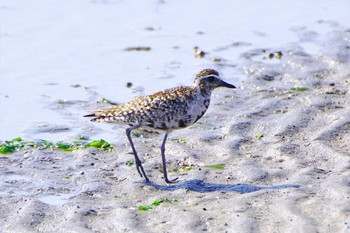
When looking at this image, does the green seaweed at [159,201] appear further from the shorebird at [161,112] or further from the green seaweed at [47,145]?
the green seaweed at [47,145]

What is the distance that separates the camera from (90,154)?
12500mm

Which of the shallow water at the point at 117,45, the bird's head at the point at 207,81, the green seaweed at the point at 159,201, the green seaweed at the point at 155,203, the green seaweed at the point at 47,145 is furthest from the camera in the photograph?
the shallow water at the point at 117,45

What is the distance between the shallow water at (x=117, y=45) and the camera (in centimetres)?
1468

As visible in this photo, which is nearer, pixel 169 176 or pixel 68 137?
pixel 169 176

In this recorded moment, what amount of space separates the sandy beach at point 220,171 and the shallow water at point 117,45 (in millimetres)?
252

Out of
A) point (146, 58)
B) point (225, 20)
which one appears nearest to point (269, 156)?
point (146, 58)

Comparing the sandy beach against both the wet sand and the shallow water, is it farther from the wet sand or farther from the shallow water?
the shallow water

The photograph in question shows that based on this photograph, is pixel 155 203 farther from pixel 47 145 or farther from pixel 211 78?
pixel 47 145

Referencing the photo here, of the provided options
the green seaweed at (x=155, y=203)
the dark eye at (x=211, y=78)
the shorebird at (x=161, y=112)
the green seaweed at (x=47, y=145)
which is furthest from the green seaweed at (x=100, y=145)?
the green seaweed at (x=155, y=203)

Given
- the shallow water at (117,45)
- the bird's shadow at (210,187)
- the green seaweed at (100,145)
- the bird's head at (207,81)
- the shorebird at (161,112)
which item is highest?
the bird's head at (207,81)

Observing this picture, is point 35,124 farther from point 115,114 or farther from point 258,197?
point 258,197

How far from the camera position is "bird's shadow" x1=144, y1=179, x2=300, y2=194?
35.8ft

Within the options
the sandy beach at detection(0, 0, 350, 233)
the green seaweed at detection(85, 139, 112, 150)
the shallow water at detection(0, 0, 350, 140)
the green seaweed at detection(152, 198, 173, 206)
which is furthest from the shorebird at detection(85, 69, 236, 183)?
the shallow water at detection(0, 0, 350, 140)

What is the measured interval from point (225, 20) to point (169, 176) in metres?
7.51
